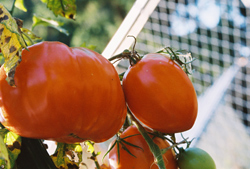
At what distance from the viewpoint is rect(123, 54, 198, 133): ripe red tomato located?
424 millimetres

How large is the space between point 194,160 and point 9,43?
30 centimetres

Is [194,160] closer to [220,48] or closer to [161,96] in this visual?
[161,96]

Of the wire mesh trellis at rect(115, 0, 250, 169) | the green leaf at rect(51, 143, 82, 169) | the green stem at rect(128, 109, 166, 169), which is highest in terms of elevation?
the green stem at rect(128, 109, 166, 169)

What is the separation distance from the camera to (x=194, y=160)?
46cm

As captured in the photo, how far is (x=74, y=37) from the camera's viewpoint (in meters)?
6.04

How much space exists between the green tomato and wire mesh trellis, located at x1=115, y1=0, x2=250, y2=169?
200 centimetres

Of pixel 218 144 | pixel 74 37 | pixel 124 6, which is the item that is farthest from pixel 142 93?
pixel 124 6

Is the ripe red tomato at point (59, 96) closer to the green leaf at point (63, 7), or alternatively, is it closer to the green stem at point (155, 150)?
the green stem at point (155, 150)

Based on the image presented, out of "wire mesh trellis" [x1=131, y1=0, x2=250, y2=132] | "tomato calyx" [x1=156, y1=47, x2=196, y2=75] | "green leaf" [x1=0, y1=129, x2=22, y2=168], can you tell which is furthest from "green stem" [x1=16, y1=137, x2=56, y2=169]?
"wire mesh trellis" [x1=131, y1=0, x2=250, y2=132]

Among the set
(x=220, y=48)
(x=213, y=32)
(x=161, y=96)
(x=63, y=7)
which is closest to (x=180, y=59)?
(x=161, y=96)

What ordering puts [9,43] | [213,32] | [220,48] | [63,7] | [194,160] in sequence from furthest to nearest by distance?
[220,48] → [213,32] → [63,7] → [194,160] → [9,43]

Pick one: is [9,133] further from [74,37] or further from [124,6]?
[124,6]

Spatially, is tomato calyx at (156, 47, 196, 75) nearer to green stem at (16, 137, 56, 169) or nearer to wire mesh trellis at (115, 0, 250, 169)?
green stem at (16, 137, 56, 169)

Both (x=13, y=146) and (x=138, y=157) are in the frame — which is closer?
(x=13, y=146)
